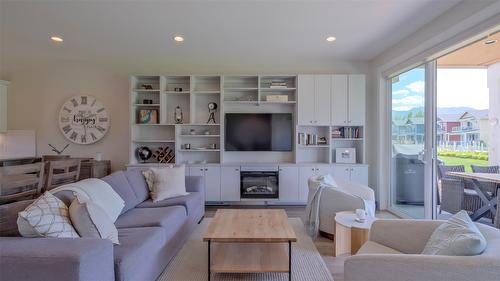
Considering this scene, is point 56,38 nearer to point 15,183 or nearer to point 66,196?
point 15,183

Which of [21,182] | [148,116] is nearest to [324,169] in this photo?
[148,116]

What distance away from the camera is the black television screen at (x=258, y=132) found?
5.05m

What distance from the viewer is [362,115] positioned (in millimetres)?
4879

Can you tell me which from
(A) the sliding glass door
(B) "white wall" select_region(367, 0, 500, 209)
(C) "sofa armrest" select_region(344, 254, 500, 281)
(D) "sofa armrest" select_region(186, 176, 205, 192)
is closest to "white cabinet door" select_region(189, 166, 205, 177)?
(D) "sofa armrest" select_region(186, 176, 205, 192)

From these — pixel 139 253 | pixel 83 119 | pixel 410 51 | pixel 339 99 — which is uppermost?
pixel 410 51

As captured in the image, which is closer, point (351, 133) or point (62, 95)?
point (351, 133)

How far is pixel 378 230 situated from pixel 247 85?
3710 mm

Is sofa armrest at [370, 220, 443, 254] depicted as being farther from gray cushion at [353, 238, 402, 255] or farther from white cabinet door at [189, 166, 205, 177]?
white cabinet door at [189, 166, 205, 177]

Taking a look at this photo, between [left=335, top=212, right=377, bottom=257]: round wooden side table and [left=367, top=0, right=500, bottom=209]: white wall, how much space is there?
2.26m

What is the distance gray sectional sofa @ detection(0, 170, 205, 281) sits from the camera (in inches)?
57.2

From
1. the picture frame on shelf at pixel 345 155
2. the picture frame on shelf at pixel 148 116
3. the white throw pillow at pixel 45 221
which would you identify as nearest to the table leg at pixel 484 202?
the picture frame on shelf at pixel 345 155

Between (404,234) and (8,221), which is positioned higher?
(8,221)

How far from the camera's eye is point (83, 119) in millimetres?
5281

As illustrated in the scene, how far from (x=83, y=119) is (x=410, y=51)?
5.91 meters
